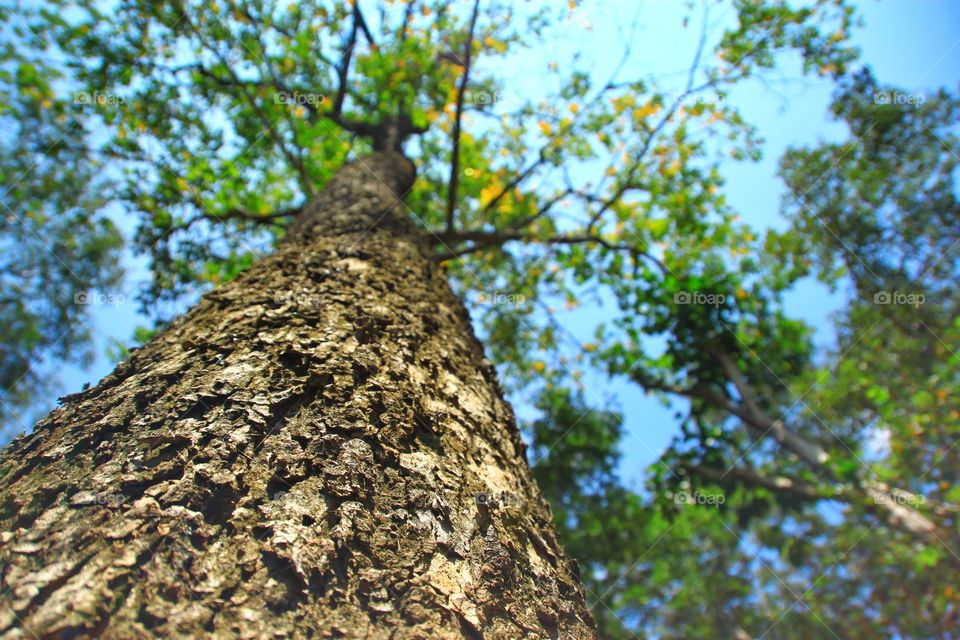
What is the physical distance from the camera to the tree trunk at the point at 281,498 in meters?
1.08

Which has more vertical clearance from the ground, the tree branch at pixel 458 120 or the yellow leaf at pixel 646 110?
the yellow leaf at pixel 646 110

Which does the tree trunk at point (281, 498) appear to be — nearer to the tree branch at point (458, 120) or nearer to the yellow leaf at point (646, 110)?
the tree branch at point (458, 120)

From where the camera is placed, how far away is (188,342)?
6.62 ft

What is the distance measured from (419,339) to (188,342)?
0.94 m

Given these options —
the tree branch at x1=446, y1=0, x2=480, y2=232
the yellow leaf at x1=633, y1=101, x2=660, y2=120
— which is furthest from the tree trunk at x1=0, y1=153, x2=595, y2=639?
the yellow leaf at x1=633, y1=101, x2=660, y2=120

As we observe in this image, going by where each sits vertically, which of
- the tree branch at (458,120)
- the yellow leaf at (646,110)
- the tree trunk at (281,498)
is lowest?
the tree trunk at (281,498)

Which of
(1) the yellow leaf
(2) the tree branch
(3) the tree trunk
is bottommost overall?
(3) the tree trunk

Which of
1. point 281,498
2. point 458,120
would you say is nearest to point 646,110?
point 458,120

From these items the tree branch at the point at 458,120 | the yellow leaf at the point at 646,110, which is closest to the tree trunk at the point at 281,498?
the tree branch at the point at 458,120

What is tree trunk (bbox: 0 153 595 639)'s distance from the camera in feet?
3.56

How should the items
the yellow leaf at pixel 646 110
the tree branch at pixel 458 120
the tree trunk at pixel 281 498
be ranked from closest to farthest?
the tree trunk at pixel 281 498, the tree branch at pixel 458 120, the yellow leaf at pixel 646 110

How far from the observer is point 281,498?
135 cm

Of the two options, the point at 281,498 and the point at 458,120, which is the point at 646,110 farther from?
the point at 281,498

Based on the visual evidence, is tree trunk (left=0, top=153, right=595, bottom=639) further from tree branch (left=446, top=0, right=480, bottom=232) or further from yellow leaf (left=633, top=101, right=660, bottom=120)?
yellow leaf (left=633, top=101, right=660, bottom=120)
